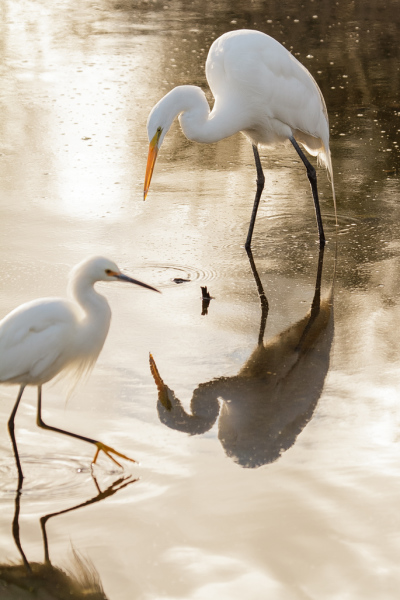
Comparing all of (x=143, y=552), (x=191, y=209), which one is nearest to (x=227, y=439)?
(x=143, y=552)

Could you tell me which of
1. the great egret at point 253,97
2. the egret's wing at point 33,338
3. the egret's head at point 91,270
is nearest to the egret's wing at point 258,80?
the great egret at point 253,97

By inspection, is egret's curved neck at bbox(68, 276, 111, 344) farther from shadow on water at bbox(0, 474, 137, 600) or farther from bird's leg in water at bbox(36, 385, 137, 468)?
shadow on water at bbox(0, 474, 137, 600)

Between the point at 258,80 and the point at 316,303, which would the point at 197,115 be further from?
the point at 316,303

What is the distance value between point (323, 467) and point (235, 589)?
83 centimetres

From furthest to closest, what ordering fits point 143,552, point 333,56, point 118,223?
point 333,56 → point 118,223 → point 143,552

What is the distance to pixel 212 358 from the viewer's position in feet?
15.1

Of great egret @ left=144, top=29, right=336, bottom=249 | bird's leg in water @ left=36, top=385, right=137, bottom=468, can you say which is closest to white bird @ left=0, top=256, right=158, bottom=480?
bird's leg in water @ left=36, top=385, right=137, bottom=468

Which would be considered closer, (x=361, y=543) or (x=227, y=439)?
(x=361, y=543)

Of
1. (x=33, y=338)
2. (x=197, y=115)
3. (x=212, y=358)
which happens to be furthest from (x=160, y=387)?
(x=197, y=115)

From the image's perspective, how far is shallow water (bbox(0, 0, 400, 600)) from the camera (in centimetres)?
317

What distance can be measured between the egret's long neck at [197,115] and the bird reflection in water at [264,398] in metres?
1.54

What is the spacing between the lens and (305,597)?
2.90m

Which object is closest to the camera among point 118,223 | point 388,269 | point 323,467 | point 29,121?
point 323,467

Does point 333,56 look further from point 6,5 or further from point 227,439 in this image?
point 227,439
